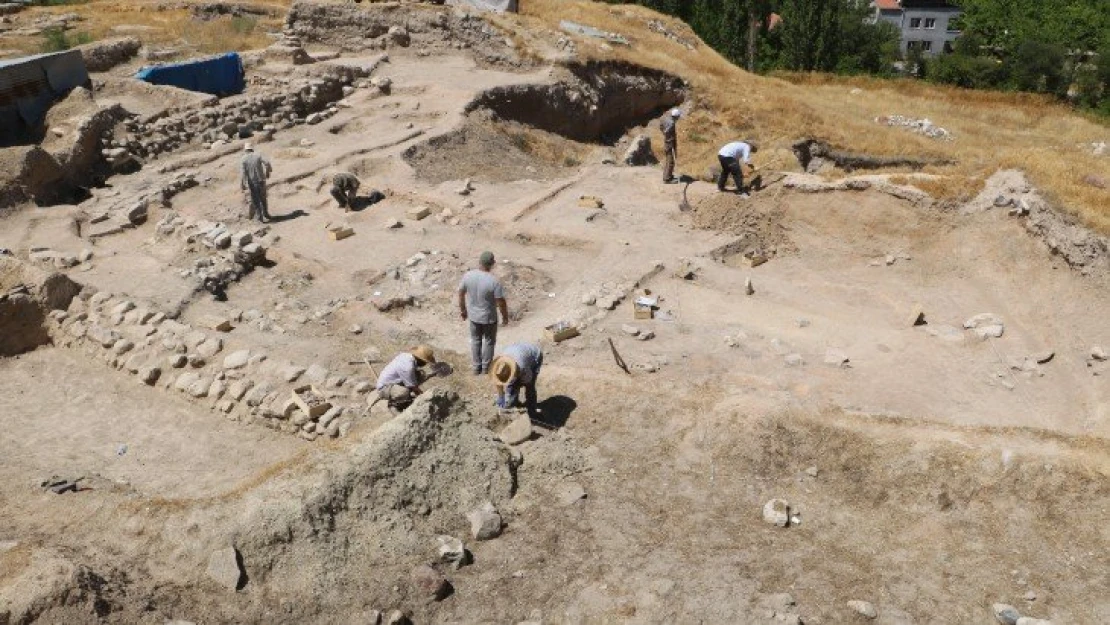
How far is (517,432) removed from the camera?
817cm

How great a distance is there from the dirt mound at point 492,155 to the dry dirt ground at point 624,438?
2.35 m

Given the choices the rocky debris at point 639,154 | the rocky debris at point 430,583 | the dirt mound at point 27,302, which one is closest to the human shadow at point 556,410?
the rocky debris at point 430,583

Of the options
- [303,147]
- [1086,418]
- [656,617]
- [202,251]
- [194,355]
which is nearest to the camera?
[656,617]

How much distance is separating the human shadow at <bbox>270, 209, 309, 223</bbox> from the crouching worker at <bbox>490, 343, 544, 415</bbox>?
A: 768 cm

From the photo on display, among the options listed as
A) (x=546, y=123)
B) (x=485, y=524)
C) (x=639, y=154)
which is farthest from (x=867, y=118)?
(x=485, y=524)

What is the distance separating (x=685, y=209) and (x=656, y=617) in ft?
30.7

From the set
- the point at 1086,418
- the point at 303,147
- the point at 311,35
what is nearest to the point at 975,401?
the point at 1086,418

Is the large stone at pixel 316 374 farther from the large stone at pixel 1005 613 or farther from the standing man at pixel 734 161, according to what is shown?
the standing man at pixel 734 161

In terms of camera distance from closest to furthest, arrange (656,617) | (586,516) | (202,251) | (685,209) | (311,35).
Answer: (656,617) < (586,516) < (202,251) < (685,209) < (311,35)

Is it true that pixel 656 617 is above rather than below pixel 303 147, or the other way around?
below

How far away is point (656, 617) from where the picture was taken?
20.2 ft

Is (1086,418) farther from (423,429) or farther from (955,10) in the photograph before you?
(955,10)

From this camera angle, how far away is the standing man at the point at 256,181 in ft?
44.4

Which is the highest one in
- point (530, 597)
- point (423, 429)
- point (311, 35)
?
point (311, 35)
